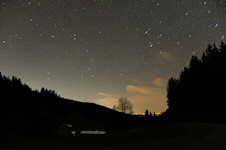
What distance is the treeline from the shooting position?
37.4m

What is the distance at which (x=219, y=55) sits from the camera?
4188cm

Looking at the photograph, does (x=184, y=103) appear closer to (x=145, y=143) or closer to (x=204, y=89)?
(x=204, y=89)

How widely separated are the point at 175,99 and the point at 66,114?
4343 cm

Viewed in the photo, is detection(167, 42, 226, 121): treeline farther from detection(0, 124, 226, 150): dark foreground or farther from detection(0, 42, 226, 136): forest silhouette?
detection(0, 124, 226, 150): dark foreground

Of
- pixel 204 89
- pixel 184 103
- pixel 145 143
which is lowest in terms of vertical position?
pixel 145 143

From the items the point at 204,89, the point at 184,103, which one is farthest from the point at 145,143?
the point at 184,103

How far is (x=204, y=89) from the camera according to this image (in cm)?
4156

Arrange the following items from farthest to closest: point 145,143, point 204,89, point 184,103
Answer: point 184,103 → point 204,89 → point 145,143

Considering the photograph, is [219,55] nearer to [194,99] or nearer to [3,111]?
[194,99]

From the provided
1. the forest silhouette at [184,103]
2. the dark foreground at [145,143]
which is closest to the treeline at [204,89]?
the forest silhouette at [184,103]

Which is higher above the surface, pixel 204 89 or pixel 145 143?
pixel 204 89

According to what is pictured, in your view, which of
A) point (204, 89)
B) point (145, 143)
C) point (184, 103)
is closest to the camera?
point (145, 143)

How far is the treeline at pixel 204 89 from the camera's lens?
123 ft

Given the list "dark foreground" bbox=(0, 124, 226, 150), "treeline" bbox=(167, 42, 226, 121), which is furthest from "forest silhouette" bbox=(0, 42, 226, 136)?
"dark foreground" bbox=(0, 124, 226, 150)
